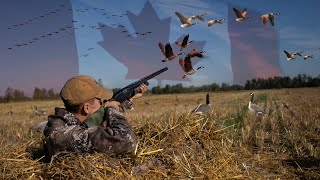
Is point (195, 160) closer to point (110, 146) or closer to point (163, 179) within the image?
point (163, 179)

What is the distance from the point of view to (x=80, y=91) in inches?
207

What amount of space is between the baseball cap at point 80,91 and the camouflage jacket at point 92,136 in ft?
0.67

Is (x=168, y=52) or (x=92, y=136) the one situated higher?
(x=168, y=52)

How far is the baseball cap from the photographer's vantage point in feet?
17.3

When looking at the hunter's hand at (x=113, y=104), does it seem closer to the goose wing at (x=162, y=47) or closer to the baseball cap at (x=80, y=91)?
the baseball cap at (x=80, y=91)

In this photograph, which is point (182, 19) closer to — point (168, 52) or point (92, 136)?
point (168, 52)

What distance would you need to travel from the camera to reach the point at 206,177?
5359 mm

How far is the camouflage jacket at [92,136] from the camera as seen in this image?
509 cm

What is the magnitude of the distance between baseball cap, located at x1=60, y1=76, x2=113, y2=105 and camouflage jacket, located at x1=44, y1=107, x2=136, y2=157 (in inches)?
8.0

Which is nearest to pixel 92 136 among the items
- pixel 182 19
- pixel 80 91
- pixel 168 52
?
pixel 80 91

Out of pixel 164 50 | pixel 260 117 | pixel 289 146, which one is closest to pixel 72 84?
pixel 164 50

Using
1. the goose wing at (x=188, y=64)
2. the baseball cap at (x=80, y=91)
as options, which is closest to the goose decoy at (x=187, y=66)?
the goose wing at (x=188, y=64)

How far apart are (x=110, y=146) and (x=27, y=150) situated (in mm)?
1824

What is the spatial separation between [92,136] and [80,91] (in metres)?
0.54
